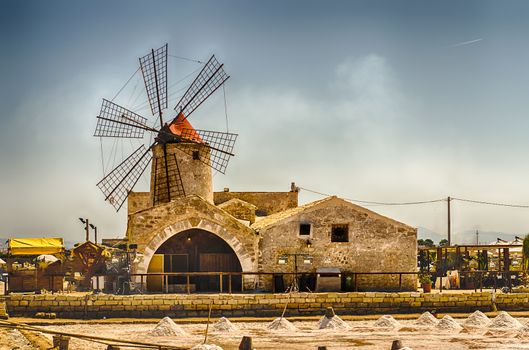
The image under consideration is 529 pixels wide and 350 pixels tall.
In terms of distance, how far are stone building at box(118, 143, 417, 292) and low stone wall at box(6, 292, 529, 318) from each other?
1845 millimetres

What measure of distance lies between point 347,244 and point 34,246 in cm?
1192

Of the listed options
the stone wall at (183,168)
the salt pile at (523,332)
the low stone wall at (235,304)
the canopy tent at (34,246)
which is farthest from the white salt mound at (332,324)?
the canopy tent at (34,246)

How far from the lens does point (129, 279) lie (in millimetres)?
29016

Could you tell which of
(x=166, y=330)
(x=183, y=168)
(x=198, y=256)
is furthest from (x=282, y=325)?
(x=183, y=168)

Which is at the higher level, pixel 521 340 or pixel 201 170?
pixel 201 170

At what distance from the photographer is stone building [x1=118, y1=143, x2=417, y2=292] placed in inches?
1158

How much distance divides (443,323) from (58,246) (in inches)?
616

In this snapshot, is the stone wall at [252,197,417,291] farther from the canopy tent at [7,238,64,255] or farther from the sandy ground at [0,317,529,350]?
the canopy tent at [7,238,64,255]

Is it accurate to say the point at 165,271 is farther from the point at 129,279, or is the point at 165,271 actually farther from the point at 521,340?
the point at 521,340

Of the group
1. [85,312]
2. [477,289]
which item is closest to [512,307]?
[477,289]

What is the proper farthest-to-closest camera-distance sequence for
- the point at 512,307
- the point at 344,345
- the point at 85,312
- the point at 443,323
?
the point at 512,307 < the point at 85,312 < the point at 443,323 < the point at 344,345

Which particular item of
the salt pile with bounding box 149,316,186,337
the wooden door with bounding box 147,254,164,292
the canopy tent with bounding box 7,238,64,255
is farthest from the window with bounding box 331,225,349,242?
the canopy tent with bounding box 7,238,64,255

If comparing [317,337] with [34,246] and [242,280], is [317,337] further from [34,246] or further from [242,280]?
[34,246]

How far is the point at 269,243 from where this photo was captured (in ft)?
97.3
